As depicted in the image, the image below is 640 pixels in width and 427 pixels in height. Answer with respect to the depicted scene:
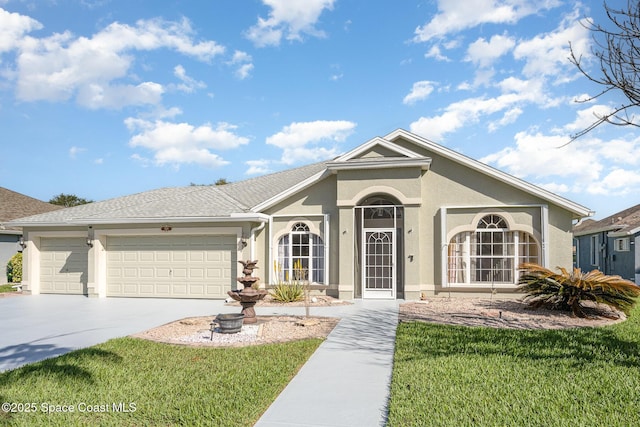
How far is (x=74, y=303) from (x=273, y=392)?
11.7m

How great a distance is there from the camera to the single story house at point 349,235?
1419 centimetres

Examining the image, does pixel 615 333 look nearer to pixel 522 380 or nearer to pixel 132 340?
pixel 522 380

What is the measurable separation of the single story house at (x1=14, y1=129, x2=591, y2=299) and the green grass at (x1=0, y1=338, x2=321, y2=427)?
716 centimetres

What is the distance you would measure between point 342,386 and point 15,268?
21.0 meters

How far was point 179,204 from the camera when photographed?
16516 mm

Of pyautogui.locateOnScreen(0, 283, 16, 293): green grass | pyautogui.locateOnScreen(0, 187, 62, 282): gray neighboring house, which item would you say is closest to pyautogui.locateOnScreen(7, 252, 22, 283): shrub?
pyautogui.locateOnScreen(0, 187, 62, 282): gray neighboring house

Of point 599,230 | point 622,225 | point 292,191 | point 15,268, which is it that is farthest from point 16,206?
point 599,230

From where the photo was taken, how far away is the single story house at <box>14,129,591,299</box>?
14.2m

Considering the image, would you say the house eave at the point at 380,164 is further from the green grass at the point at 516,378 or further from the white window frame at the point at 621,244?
the white window frame at the point at 621,244

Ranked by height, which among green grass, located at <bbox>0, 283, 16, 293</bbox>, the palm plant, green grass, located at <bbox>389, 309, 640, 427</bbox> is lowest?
green grass, located at <bbox>0, 283, 16, 293</bbox>

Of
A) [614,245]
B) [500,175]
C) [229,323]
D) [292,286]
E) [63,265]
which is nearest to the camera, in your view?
[229,323]

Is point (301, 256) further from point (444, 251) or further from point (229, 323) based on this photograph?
point (229, 323)

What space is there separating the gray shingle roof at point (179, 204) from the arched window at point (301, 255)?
6.07ft

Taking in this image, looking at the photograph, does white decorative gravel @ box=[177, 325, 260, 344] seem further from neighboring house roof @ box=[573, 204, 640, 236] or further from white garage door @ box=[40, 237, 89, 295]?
neighboring house roof @ box=[573, 204, 640, 236]
